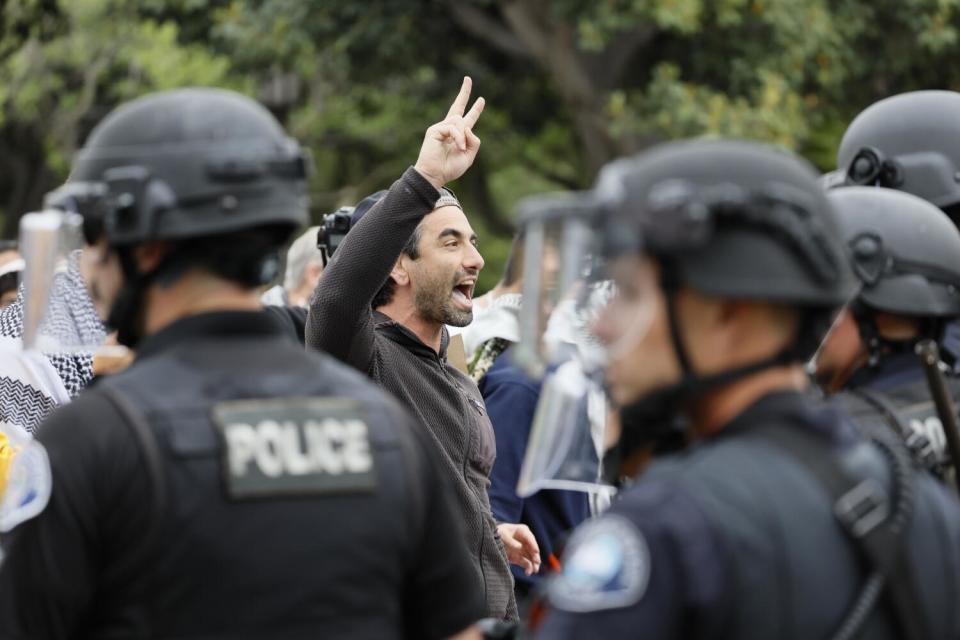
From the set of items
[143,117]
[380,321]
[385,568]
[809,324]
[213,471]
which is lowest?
[380,321]

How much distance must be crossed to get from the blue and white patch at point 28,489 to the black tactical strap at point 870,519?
3.73ft

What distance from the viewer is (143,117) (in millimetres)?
2826

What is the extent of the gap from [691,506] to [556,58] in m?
15.0

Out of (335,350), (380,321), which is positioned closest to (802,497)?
(335,350)

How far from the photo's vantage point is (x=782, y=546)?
7.33 feet

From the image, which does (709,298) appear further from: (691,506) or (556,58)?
(556,58)

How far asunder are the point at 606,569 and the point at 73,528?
878 millimetres

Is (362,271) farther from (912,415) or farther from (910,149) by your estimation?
(910,149)

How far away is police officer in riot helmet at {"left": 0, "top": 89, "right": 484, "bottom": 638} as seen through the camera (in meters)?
2.53

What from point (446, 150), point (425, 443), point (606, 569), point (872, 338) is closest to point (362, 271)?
point (446, 150)

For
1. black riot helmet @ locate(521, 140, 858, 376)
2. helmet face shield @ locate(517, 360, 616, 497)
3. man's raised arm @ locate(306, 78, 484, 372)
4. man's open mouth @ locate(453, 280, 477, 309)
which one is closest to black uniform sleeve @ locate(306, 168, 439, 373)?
man's raised arm @ locate(306, 78, 484, 372)

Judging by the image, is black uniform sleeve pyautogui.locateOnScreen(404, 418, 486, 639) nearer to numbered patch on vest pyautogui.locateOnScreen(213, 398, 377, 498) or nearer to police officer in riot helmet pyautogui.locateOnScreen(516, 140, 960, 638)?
numbered patch on vest pyautogui.locateOnScreen(213, 398, 377, 498)

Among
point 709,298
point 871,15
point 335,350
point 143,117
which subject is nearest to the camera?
point 709,298

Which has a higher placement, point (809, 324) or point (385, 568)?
point (809, 324)
